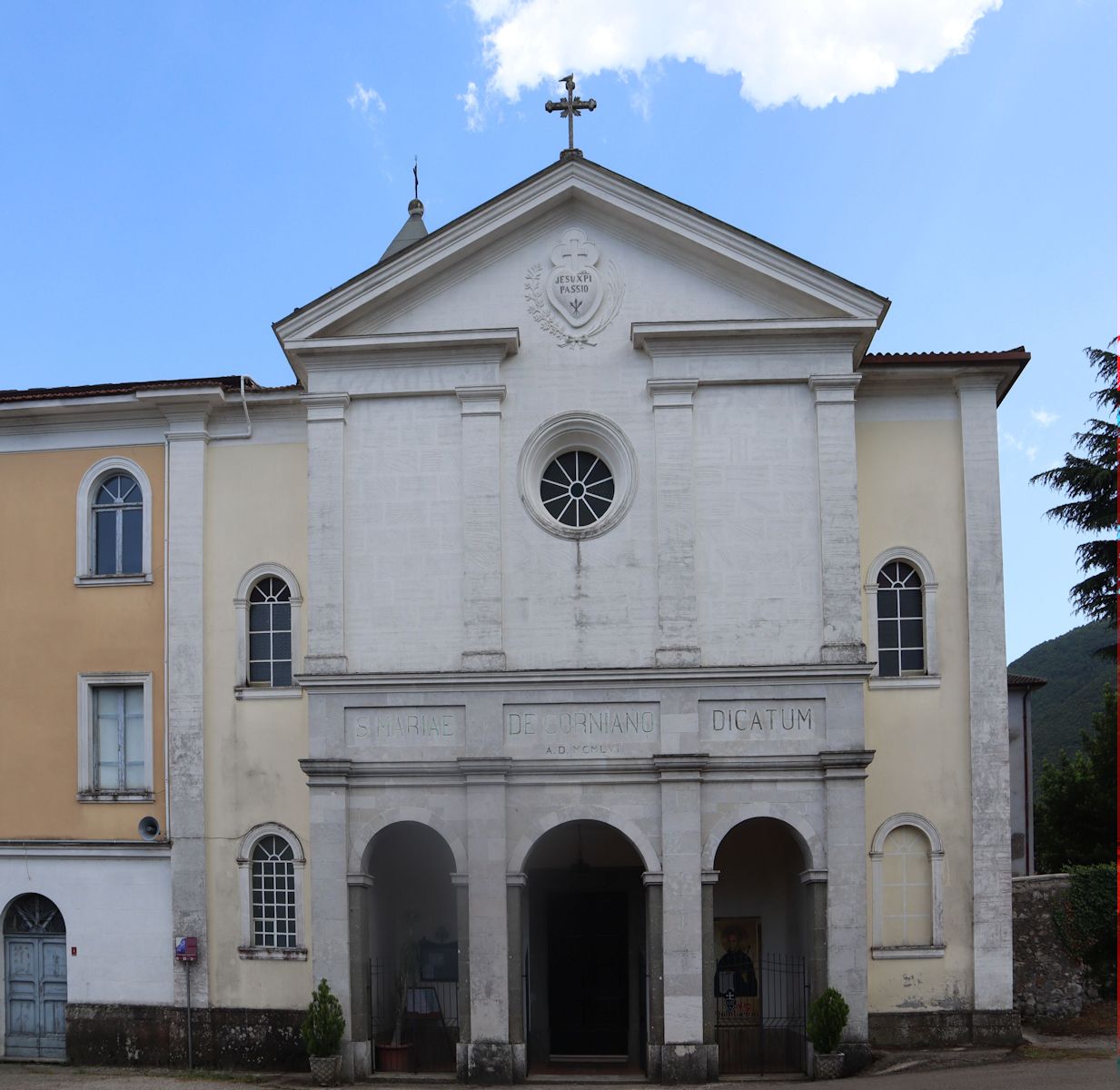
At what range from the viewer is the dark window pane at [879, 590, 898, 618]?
2130 centimetres

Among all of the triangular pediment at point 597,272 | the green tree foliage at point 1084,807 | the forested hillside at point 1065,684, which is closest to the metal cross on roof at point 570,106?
the triangular pediment at point 597,272

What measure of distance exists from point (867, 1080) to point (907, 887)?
3.27 m

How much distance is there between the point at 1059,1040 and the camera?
2073cm

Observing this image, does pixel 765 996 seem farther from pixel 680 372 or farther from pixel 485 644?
pixel 680 372

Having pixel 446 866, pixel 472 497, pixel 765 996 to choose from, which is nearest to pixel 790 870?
pixel 765 996

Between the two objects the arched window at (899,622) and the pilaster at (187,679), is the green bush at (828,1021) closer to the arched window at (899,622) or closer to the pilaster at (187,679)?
the arched window at (899,622)

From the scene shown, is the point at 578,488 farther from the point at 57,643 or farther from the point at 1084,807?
the point at 1084,807

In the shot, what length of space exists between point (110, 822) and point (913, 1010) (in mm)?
12698

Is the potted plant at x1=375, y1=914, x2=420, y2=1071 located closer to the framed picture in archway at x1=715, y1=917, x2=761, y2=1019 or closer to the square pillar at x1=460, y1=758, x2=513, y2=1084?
the square pillar at x1=460, y1=758, x2=513, y2=1084

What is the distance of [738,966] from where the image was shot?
71.5ft

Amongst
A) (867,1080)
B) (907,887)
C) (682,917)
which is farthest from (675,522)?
(867,1080)

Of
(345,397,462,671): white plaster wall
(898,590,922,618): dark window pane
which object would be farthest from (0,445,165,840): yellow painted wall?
(898,590,922,618): dark window pane

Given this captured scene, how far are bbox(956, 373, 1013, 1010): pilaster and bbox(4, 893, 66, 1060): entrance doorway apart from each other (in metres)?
14.2

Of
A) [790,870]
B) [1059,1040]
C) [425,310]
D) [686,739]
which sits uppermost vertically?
[425,310]
